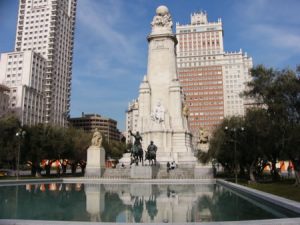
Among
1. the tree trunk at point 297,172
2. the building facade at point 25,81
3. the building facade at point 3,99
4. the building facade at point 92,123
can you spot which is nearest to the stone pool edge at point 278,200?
the tree trunk at point 297,172

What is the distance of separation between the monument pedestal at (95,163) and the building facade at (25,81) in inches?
2642

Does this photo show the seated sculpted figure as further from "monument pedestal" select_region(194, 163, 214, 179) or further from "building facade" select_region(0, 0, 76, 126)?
"building facade" select_region(0, 0, 76, 126)

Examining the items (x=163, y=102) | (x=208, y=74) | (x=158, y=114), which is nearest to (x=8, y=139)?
(x=158, y=114)

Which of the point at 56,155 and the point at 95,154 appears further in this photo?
the point at 56,155

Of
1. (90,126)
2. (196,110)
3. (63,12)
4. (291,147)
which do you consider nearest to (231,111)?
(196,110)

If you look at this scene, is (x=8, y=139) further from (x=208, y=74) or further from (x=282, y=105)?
(x=208, y=74)

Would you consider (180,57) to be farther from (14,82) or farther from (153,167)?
(153,167)

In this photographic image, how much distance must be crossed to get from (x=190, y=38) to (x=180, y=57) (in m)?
11.0

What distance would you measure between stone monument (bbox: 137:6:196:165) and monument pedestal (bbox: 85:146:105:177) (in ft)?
33.4

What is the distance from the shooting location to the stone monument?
49.5 metres

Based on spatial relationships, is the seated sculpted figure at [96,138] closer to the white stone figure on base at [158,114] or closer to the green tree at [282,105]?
the white stone figure on base at [158,114]

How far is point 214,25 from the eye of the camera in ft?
466

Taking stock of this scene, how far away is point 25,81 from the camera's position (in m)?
106

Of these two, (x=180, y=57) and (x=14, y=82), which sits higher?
(x=180, y=57)
